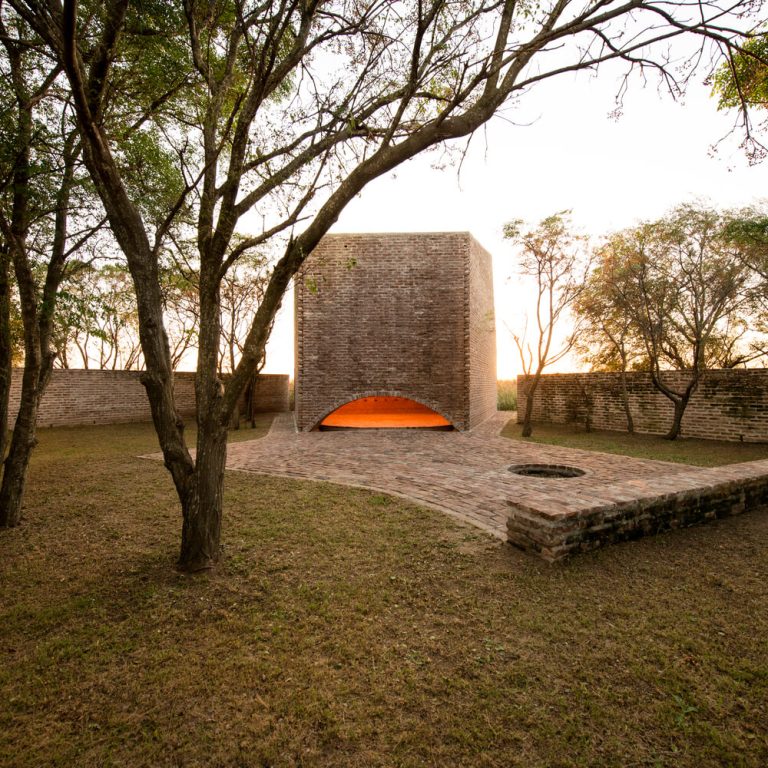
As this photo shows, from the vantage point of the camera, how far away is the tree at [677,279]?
1048cm

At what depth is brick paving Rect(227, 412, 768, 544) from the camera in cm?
415

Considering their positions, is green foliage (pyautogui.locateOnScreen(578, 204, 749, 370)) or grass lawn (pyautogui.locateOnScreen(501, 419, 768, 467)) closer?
grass lawn (pyautogui.locateOnScreen(501, 419, 768, 467))

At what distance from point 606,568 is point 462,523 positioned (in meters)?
1.45

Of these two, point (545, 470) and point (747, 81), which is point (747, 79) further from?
point (545, 470)

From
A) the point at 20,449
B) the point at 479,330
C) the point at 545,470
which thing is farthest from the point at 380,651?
the point at 479,330

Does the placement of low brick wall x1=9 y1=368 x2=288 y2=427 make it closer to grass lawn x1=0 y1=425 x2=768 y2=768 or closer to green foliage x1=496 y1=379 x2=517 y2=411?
grass lawn x1=0 y1=425 x2=768 y2=768

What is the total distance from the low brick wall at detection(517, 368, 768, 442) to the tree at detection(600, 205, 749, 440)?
375 millimetres

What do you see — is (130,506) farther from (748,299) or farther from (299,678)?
(748,299)

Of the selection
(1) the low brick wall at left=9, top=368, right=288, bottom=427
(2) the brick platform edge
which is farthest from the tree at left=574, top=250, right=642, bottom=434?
(1) the low brick wall at left=9, top=368, right=288, bottom=427

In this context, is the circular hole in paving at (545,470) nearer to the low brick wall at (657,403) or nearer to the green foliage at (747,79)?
the green foliage at (747,79)

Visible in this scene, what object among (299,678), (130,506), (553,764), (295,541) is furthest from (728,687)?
(130,506)

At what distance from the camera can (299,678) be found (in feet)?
7.18

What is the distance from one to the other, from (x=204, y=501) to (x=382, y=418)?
1264cm

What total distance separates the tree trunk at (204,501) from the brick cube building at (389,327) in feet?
29.5
